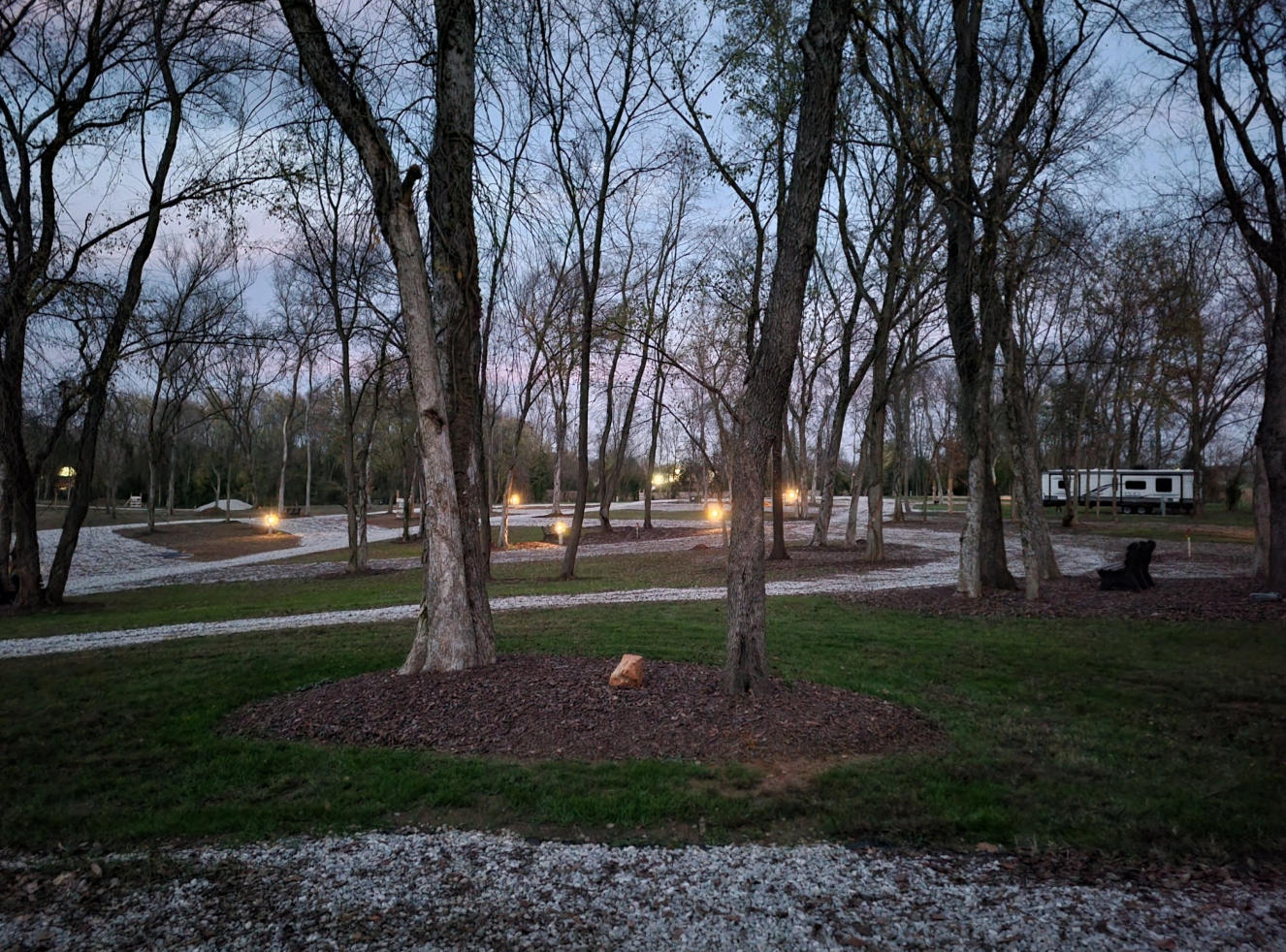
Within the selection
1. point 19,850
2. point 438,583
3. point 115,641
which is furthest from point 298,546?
point 19,850

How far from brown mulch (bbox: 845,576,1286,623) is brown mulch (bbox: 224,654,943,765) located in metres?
5.77

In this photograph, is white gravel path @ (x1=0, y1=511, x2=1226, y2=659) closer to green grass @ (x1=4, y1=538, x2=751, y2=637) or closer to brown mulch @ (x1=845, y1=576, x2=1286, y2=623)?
green grass @ (x1=4, y1=538, x2=751, y2=637)

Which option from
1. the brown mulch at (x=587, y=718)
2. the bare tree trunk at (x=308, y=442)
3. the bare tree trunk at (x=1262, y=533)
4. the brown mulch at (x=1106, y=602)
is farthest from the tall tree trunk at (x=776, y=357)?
the bare tree trunk at (x=308, y=442)

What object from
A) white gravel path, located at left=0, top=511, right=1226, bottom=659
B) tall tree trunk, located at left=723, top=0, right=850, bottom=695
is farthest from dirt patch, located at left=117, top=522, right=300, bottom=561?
tall tree trunk, located at left=723, top=0, right=850, bottom=695

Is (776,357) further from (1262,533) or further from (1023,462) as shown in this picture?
(1262,533)

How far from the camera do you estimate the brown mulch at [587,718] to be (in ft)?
16.7

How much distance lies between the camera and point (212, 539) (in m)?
31.8

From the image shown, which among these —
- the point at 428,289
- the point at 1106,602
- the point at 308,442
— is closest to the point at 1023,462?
the point at 1106,602

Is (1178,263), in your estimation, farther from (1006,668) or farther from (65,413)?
(65,413)

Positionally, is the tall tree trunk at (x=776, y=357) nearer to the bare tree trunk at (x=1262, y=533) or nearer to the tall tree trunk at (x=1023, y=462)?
the tall tree trunk at (x=1023, y=462)

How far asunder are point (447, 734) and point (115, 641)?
714 centimetres

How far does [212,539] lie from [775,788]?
3335 centimetres

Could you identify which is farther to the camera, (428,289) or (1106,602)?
(1106,602)

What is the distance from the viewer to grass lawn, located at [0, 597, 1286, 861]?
402 centimetres
